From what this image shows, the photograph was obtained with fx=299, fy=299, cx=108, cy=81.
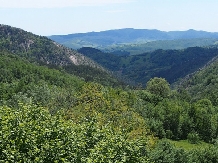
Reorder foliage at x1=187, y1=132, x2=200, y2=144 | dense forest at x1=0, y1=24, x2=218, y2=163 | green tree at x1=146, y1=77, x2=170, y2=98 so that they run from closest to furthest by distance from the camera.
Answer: dense forest at x1=0, y1=24, x2=218, y2=163
foliage at x1=187, y1=132, x2=200, y2=144
green tree at x1=146, y1=77, x2=170, y2=98

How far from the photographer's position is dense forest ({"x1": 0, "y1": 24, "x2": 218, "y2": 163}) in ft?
89.5

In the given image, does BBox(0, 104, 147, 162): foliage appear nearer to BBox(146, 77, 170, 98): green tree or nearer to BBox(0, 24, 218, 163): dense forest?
BBox(0, 24, 218, 163): dense forest

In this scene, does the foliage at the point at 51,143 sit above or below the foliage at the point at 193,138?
above

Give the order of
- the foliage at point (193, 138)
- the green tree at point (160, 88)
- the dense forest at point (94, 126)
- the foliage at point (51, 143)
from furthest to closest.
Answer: the green tree at point (160, 88), the foliage at point (193, 138), the dense forest at point (94, 126), the foliage at point (51, 143)

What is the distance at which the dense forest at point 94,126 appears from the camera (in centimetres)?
2727

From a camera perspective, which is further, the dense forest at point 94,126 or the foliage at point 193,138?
the foliage at point 193,138

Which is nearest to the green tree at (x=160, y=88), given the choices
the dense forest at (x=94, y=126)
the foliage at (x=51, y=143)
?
the dense forest at (x=94, y=126)

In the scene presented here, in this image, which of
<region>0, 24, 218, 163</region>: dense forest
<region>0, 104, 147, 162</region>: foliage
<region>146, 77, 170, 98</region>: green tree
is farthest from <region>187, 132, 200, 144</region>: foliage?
<region>0, 104, 147, 162</region>: foliage

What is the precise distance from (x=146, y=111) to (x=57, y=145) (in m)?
83.5

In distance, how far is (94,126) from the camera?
35.2 m

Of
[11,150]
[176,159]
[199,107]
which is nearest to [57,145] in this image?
[11,150]

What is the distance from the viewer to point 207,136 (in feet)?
348

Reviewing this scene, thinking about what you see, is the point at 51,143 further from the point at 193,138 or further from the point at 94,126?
the point at 193,138

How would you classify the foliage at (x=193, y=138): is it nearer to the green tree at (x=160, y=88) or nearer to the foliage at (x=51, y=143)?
the green tree at (x=160, y=88)
